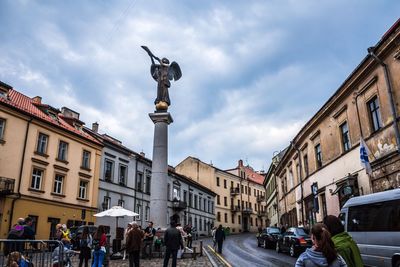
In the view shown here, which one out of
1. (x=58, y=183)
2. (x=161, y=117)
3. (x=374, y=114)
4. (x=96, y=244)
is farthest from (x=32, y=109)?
(x=374, y=114)

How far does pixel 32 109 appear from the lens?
28.9 m

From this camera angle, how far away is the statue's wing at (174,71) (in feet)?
71.3

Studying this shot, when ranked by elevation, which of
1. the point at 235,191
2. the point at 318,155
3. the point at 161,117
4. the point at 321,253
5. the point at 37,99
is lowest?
the point at 321,253

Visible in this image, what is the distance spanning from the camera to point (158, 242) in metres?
18.1

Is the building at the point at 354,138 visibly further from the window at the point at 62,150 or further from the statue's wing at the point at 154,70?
the window at the point at 62,150

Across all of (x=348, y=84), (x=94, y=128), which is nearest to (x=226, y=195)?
(x=94, y=128)

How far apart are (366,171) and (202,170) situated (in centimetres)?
4950

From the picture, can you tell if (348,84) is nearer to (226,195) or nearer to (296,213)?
(296,213)

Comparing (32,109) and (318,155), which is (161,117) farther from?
(32,109)

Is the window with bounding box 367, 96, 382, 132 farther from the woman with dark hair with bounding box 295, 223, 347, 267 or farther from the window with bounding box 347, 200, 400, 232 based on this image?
the woman with dark hair with bounding box 295, 223, 347, 267

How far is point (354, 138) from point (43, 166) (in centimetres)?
2185

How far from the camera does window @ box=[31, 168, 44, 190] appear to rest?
1035 inches

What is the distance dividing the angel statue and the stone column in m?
0.88

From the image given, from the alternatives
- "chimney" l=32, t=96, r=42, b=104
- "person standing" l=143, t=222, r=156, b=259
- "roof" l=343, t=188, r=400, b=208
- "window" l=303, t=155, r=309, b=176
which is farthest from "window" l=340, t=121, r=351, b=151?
"chimney" l=32, t=96, r=42, b=104
